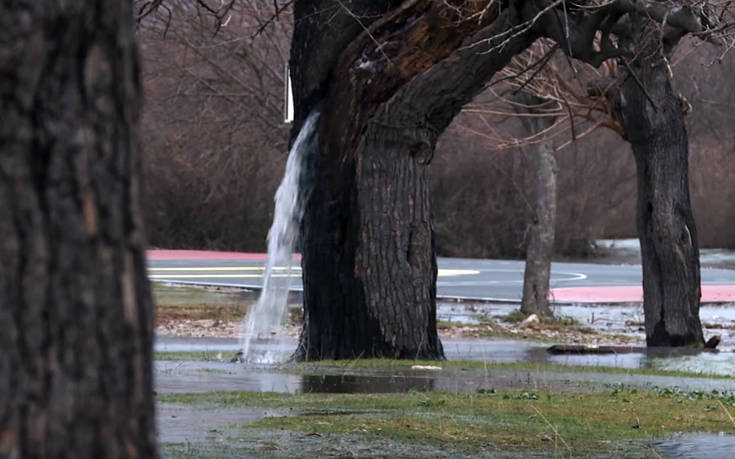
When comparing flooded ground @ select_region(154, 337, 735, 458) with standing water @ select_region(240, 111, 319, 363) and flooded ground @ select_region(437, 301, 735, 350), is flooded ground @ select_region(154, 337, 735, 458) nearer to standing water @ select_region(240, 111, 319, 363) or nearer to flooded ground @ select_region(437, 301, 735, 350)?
standing water @ select_region(240, 111, 319, 363)

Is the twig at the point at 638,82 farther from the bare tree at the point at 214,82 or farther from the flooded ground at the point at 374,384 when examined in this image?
the bare tree at the point at 214,82

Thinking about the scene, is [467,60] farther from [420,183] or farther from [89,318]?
[89,318]

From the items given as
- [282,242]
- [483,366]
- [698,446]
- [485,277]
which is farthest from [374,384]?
[485,277]

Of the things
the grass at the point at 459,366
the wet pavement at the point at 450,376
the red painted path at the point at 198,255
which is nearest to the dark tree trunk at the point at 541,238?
the wet pavement at the point at 450,376

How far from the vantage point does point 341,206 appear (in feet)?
42.2

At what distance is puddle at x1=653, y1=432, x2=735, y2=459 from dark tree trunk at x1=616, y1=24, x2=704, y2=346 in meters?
7.87

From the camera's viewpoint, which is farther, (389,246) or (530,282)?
(530,282)

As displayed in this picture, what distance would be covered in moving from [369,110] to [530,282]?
10001 millimetres

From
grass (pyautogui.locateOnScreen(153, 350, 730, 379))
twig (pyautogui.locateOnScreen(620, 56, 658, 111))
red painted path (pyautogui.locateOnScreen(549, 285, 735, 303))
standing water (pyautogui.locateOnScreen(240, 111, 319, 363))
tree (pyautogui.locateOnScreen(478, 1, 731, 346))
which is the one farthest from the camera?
red painted path (pyautogui.locateOnScreen(549, 285, 735, 303))

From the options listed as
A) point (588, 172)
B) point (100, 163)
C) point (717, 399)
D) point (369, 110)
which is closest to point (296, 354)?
point (369, 110)

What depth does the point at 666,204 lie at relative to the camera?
15.7m

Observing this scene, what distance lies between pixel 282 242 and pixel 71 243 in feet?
37.6

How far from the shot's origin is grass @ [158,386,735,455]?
289 inches

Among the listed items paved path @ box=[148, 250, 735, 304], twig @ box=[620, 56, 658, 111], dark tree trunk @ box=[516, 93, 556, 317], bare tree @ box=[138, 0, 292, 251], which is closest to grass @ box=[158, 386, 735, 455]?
twig @ box=[620, 56, 658, 111]
